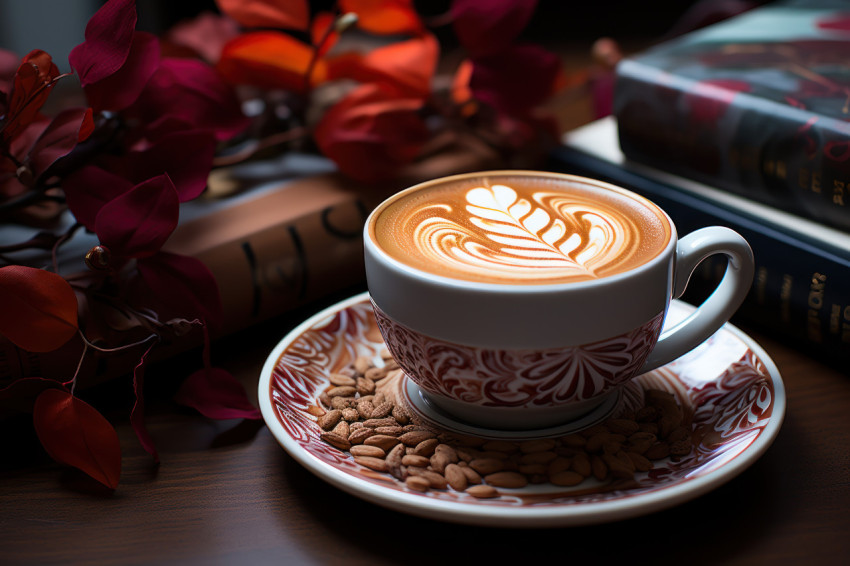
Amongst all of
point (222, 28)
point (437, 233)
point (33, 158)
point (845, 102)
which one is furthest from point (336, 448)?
point (222, 28)

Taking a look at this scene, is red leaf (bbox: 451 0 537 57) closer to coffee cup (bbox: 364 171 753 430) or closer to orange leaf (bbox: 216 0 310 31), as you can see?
orange leaf (bbox: 216 0 310 31)

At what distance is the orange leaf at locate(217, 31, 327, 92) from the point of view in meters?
0.85

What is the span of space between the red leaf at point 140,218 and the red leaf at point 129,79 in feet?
0.32

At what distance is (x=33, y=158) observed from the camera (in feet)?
2.06

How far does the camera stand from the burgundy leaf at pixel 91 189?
24.8 inches

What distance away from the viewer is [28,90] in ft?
1.89

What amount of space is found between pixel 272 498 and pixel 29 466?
198 millimetres

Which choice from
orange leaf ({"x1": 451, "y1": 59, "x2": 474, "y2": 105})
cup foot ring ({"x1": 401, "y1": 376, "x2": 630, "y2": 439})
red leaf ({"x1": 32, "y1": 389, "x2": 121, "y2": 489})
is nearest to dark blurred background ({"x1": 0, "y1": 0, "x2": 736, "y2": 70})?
orange leaf ({"x1": 451, "y1": 59, "x2": 474, "y2": 105})

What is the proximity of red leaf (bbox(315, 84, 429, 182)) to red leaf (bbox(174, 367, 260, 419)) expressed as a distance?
0.30 m

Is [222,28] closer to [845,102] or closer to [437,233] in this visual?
[437,233]

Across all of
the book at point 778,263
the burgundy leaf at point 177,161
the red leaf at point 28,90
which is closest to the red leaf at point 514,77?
the book at point 778,263

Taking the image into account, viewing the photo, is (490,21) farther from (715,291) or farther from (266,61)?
(715,291)

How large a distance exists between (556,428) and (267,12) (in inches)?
21.9

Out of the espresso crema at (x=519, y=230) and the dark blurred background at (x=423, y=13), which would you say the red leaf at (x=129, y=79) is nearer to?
the espresso crema at (x=519, y=230)
